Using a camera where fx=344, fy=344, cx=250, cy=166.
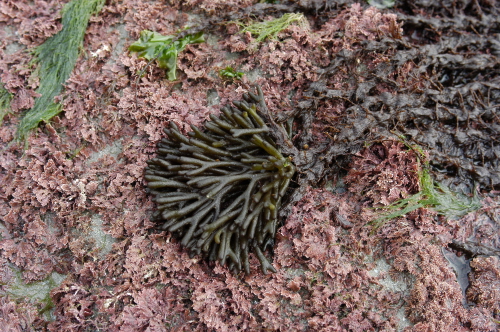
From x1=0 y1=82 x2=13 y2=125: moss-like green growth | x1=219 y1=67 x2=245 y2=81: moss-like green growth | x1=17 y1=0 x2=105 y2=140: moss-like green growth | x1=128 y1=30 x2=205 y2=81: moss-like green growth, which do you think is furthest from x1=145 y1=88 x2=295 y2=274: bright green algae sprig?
x1=0 y1=82 x2=13 y2=125: moss-like green growth

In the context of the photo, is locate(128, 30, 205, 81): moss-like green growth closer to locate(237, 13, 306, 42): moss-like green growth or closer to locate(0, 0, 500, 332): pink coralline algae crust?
locate(0, 0, 500, 332): pink coralline algae crust

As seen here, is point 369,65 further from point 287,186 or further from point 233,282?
point 233,282

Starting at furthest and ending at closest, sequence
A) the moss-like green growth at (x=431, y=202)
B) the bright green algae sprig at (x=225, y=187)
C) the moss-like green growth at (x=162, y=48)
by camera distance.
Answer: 1. the moss-like green growth at (x=162, y=48)
2. the moss-like green growth at (x=431, y=202)
3. the bright green algae sprig at (x=225, y=187)

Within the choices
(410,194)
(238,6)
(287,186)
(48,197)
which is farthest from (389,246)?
(48,197)

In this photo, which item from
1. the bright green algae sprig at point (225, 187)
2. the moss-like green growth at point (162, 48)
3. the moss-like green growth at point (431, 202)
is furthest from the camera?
the moss-like green growth at point (162, 48)

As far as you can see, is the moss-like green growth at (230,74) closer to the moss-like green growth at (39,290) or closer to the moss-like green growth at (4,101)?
the moss-like green growth at (4,101)

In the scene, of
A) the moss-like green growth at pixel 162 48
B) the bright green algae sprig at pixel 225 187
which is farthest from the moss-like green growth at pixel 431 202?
the moss-like green growth at pixel 162 48
